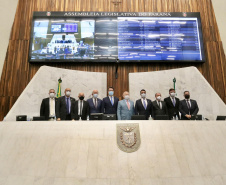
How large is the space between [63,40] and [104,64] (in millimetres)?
1437

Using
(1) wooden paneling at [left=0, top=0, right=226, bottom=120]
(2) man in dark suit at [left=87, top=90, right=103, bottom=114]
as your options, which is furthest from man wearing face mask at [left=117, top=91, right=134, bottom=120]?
(1) wooden paneling at [left=0, top=0, right=226, bottom=120]

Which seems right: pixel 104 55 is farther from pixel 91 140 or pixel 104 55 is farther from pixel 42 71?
pixel 91 140

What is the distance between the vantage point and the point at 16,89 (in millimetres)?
6383

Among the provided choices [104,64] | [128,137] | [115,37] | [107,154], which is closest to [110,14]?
[115,37]

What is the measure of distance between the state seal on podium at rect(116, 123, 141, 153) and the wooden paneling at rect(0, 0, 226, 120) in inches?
137

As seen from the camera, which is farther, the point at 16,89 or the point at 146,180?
the point at 16,89

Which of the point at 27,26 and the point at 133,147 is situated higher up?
the point at 27,26

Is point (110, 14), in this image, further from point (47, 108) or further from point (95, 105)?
point (47, 108)

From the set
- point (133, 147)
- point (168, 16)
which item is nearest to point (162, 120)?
point (133, 147)

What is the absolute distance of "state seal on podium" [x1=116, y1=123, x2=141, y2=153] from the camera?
2.82 meters

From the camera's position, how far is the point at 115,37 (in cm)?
649

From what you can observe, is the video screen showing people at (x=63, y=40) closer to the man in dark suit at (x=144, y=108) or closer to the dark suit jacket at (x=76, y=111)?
the dark suit jacket at (x=76, y=111)

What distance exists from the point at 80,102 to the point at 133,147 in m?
1.56

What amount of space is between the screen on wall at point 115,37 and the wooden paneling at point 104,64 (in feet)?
1.06
